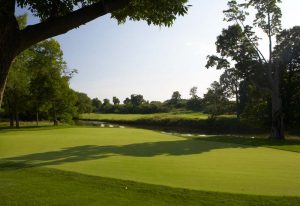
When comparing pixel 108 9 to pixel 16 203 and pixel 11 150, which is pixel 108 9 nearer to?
pixel 16 203

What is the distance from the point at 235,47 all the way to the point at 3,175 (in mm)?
24042

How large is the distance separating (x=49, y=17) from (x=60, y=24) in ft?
1.64

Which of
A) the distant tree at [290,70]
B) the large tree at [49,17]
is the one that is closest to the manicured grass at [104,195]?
the large tree at [49,17]

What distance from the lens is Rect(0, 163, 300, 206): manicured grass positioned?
8.34 meters

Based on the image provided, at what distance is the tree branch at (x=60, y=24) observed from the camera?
5934 mm

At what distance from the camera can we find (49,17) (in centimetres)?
643

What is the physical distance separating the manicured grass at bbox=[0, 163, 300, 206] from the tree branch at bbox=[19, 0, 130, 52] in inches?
149

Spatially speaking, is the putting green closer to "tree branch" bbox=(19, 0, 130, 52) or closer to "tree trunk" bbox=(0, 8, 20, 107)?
"tree branch" bbox=(19, 0, 130, 52)

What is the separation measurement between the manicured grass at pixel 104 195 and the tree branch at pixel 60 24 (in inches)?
149

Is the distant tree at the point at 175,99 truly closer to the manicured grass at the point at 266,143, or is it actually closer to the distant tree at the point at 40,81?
the distant tree at the point at 40,81

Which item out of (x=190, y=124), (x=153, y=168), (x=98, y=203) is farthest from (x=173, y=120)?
(x=98, y=203)

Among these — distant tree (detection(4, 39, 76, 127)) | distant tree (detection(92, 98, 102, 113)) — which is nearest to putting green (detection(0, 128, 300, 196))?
distant tree (detection(4, 39, 76, 127))

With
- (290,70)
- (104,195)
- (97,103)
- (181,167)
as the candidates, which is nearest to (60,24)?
(104,195)

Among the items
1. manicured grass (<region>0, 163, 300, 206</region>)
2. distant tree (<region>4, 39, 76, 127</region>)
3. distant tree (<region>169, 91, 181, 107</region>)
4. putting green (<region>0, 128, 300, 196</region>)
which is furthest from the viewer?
distant tree (<region>169, 91, 181, 107</region>)
